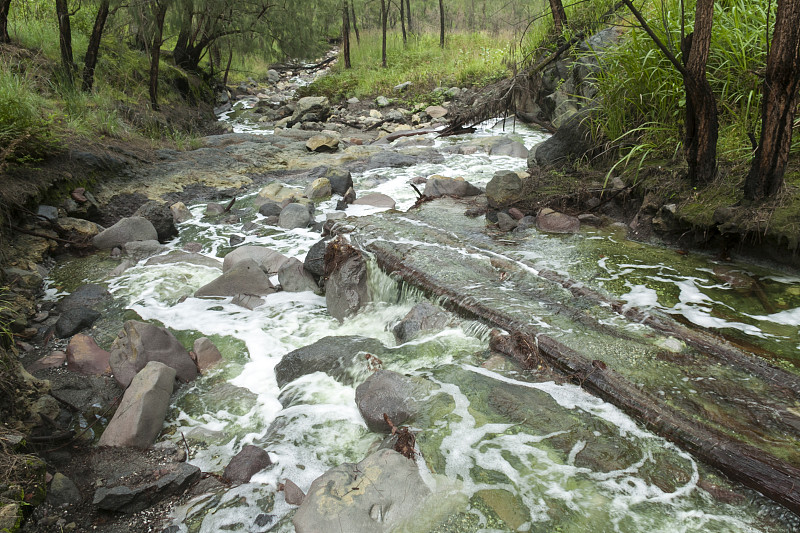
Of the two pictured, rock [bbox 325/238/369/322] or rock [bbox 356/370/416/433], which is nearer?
rock [bbox 356/370/416/433]

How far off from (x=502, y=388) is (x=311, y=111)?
1433 cm

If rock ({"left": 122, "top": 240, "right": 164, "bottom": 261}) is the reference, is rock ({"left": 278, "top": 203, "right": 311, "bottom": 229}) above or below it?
above

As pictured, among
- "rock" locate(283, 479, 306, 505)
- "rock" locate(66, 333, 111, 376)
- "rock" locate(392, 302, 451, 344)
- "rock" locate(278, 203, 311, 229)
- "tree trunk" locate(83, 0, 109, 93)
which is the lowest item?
"rock" locate(283, 479, 306, 505)

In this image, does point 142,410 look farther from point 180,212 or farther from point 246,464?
point 180,212

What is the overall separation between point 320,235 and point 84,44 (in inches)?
329

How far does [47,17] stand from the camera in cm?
1136

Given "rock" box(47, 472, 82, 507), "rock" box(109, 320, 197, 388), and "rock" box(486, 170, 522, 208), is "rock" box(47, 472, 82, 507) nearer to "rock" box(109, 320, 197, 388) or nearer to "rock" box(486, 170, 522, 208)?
"rock" box(109, 320, 197, 388)

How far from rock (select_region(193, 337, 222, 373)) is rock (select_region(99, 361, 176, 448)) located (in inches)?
16.7

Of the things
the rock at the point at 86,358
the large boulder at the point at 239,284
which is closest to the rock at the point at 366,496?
the rock at the point at 86,358

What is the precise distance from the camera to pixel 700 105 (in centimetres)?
461

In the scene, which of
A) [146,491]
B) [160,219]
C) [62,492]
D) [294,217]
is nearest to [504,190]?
[294,217]

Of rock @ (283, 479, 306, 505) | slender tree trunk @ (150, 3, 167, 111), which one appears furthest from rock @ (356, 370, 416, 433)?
slender tree trunk @ (150, 3, 167, 111)

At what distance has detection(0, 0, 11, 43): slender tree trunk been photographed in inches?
332

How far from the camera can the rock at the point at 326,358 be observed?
3662mm
